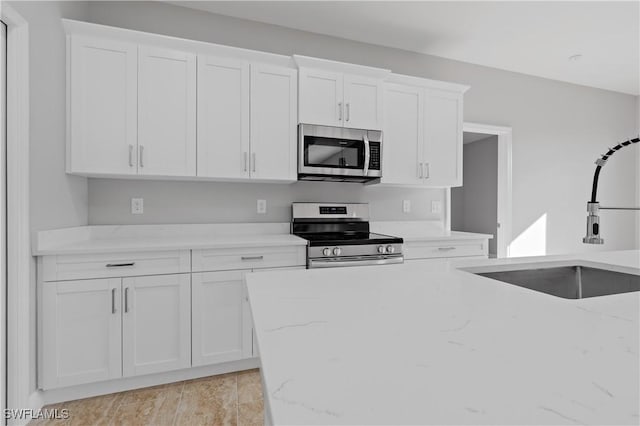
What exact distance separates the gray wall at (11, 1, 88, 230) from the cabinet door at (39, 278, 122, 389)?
41cm

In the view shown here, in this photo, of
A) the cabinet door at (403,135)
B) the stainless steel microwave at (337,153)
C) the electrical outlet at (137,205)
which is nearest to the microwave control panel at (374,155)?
the stainless steel microwave at (337,153)

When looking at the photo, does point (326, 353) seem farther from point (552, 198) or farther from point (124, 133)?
point (552, 198)

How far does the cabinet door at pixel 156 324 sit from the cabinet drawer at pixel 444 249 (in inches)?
66.1

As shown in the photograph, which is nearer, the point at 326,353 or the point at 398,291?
the point at 326,353

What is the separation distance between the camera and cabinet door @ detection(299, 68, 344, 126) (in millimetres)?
2676

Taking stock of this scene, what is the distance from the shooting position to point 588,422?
1.20 feet

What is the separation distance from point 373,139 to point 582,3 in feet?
6.24

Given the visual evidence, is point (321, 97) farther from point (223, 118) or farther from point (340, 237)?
point (340, 237)

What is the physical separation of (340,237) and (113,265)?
1596 mm

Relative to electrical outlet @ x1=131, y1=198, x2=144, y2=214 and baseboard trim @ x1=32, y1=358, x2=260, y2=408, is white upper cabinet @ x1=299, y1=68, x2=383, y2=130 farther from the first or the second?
baseboard trim @ x1=32, y1=358, x2=260, y2=408

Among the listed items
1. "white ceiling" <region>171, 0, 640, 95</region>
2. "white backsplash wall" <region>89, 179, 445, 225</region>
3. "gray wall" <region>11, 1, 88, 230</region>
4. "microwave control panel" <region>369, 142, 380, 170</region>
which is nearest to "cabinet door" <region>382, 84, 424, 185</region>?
"microwave control panel" <region>369, 142, 380, 170</region>

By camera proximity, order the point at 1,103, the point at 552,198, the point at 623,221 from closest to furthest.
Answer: the point at 1,103, the point at 552,198, the point at 623,221

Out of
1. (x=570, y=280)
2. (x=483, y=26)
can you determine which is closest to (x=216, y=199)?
(x=570, y=280)

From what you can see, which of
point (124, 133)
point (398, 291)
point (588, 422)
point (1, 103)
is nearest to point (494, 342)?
point (588, 422)
